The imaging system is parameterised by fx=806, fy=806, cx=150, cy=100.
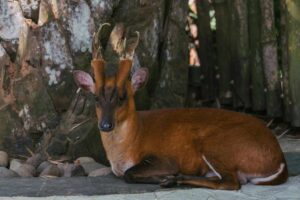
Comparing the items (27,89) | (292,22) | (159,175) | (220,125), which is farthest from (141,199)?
(292,22)

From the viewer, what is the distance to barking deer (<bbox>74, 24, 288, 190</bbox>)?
647 centimetres

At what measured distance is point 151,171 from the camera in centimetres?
660

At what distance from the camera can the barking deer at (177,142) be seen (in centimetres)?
647

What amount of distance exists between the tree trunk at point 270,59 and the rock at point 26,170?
116 inches

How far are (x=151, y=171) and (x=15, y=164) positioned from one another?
145cm

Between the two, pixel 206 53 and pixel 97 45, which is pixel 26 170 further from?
pixel 206 53

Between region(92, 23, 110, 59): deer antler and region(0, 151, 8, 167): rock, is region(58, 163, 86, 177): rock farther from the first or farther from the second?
region(92, 23, 110, 59): deer antler

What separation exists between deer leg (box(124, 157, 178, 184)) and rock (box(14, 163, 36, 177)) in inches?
38.2

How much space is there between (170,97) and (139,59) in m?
0.57

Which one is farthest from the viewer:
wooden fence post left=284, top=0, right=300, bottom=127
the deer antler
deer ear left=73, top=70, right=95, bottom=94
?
wooden fence post left=284, top=0, right=300, bottom=127

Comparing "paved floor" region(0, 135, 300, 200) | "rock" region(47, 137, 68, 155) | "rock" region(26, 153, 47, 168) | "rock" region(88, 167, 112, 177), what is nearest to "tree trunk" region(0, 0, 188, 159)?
"rock" region(47, 137, 68, 155)

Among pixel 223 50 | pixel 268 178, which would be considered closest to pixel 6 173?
pixel 268 178

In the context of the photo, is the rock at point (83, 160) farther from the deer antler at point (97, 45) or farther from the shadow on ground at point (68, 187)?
the deer antler at point (97, 45)

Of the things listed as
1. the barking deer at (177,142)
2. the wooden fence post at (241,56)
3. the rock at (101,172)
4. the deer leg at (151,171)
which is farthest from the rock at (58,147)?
the wooden fence post at (241,56)
